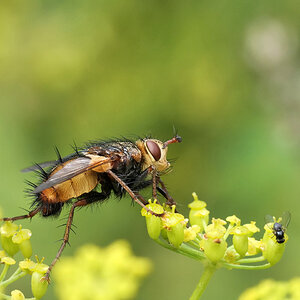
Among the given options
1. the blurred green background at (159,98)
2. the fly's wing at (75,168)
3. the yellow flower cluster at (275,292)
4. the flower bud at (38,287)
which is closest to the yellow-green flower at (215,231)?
the yellow flower cluster at (275,292)

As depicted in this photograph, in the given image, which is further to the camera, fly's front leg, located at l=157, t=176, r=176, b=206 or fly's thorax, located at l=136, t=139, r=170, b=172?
fly's thorax, located at l=136, t=139, r=170, b=172

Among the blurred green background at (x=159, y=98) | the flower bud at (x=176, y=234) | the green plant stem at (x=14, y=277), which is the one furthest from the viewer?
the blurred green background at (x=159, y=98)

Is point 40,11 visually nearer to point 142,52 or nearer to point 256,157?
point 142,52

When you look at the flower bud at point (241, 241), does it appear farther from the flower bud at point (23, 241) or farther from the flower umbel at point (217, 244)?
the flower bud at point (23, 241)

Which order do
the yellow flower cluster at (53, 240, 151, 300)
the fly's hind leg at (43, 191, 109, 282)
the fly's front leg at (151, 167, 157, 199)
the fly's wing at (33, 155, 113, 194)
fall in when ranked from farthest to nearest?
1. the fly's hind leg at (43, 191, 109, 282)
2. the fly's front leg at (151, 167, 157, 199)
3. the fly's wing at (33, 155, 113, 194)
4. the yellow flower cluster at (53, 240, 151, 300)

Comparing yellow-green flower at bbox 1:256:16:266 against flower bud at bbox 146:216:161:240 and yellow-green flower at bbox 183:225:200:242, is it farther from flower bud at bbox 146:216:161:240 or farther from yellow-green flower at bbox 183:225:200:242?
yellow-green flower at bbox 183:225:200:242

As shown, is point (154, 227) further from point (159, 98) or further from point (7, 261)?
point (159, 98)

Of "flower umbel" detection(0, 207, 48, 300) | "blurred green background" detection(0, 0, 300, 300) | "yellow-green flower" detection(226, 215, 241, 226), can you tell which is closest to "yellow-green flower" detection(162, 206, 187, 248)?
"yellow-green flower" detection(226, 215, 241, 226)
